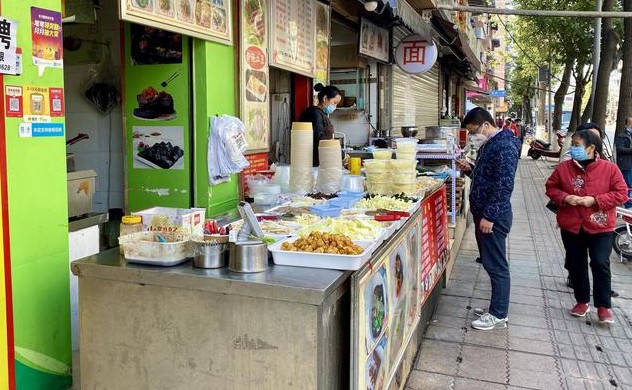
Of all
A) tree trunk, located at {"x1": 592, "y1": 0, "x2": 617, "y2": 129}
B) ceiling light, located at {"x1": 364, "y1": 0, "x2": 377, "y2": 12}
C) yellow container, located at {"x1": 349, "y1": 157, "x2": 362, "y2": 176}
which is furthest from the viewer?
tree trunk, located at {"x1": 592, "y1": 0, "x2": 617, "y2": 129}

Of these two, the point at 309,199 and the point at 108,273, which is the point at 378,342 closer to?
the point at 108,273

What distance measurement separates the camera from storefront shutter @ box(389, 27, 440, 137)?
11.4m

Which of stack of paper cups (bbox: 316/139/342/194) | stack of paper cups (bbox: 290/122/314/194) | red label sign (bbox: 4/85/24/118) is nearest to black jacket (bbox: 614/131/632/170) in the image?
stack of paper cups (bbox: 316/139/342/194)

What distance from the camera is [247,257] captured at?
8.00ft

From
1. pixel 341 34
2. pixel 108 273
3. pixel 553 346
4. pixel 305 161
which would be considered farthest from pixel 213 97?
pixel 341 34

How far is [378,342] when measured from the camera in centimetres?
283

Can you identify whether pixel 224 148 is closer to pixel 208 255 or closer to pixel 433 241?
pixel 433 241

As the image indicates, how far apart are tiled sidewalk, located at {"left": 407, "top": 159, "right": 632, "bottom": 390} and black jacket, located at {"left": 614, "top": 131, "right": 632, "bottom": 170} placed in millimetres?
5236

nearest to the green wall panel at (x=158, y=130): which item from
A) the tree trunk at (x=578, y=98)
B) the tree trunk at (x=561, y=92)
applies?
the tree trunk at (x=578, y=98)

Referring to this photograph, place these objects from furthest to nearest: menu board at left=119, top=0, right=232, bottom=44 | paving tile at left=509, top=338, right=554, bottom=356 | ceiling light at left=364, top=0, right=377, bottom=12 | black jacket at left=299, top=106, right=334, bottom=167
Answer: black jacket at left=299, top=106, right=334, bottom=167 < ceiling light at left=364, top=0, right=377, bottom=12 < paving tile at left=509, top=338, right=554, bottom=356 < menu board at left=119, top=0, right=232, bottom=44

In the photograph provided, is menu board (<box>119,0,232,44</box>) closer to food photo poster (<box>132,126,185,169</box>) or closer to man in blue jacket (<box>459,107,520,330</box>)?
food photo poster (<box>132,126,185,169</box>)

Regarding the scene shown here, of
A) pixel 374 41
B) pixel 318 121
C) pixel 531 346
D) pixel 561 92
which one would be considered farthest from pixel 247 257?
pixel 561 92

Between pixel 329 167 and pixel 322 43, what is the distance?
3.10 meters

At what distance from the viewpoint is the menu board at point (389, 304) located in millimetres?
2518
